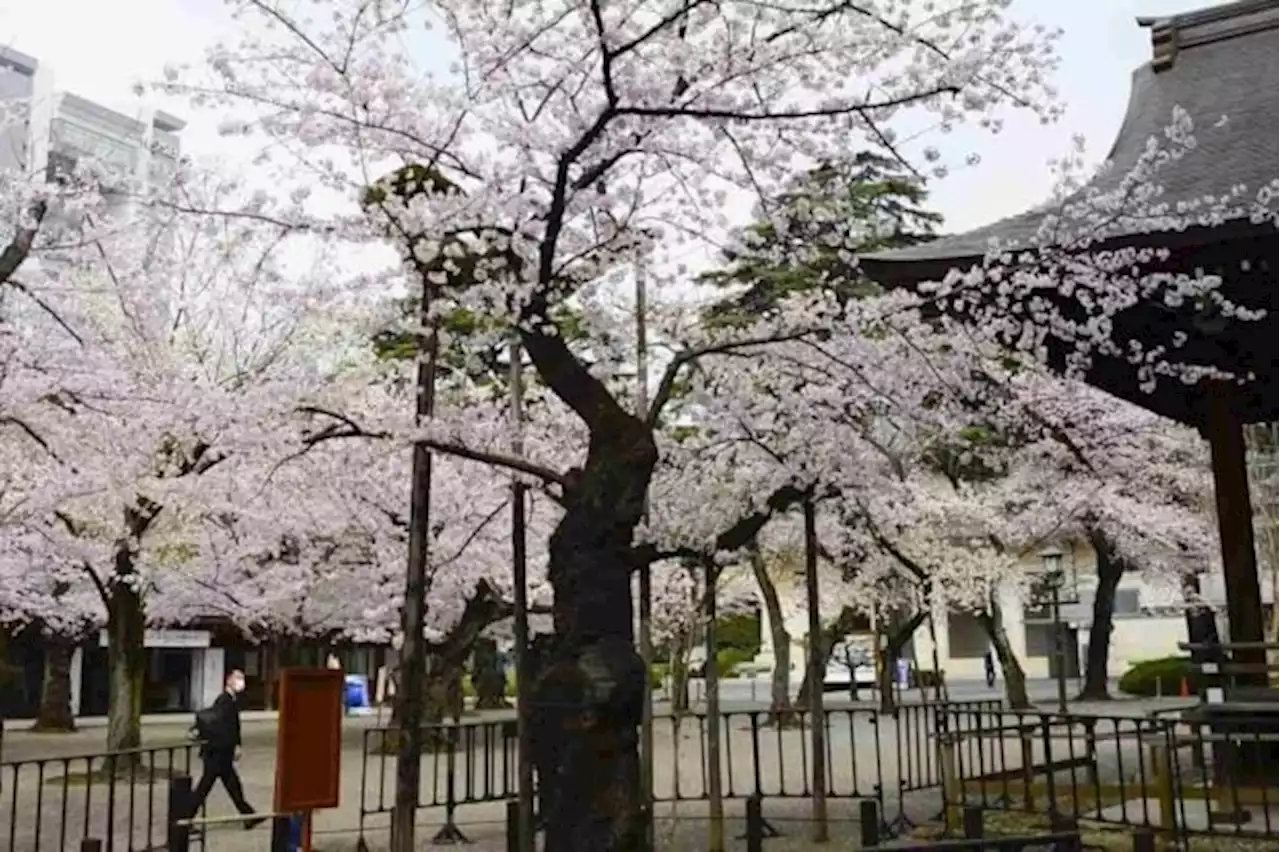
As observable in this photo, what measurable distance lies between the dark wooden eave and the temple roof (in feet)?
0.03

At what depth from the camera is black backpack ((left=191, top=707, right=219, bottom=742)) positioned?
11438mm

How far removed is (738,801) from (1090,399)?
9.41 m

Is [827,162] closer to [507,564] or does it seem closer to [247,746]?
[507,564]

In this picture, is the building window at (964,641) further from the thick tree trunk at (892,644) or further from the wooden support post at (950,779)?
the wooden support post at (950,779)

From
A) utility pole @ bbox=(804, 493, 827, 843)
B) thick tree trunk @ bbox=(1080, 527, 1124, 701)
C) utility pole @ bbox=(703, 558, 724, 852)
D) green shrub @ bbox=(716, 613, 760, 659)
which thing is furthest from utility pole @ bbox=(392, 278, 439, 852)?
green shrub @ bbox=(716, 613, 760, 659)

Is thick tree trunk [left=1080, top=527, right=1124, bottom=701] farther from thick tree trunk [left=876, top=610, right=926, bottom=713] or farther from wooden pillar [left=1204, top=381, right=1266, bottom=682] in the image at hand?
wooden pillar [left=1204, top=381, right=1266, bottom=682]

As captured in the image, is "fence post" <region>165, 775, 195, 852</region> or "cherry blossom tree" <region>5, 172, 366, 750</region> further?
"cherry blossom tree" <region>5, 172, 366, 750</region>

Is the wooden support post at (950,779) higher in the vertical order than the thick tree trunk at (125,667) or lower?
lower

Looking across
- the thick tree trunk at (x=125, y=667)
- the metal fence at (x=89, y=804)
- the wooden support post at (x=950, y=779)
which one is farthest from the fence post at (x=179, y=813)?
the thick tree trunk at (x=125, y=667)

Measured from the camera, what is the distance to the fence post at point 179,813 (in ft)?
23.8

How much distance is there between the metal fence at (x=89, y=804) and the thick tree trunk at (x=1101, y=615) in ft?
65.2

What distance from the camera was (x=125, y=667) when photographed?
51.4 feet

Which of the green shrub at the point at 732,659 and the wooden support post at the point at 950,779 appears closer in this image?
the wooden support post at the point at 950,779

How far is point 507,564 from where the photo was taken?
1772 cm
